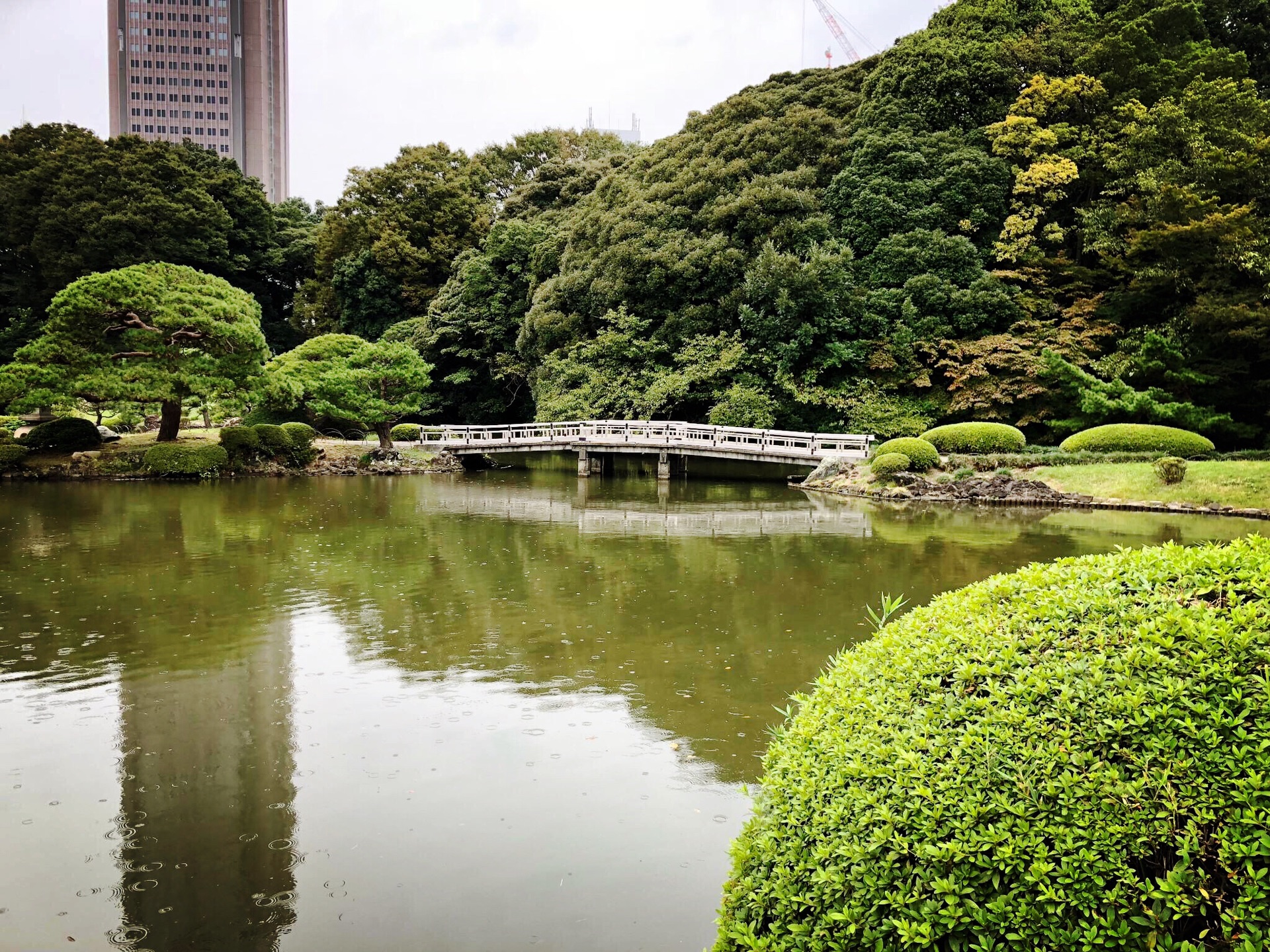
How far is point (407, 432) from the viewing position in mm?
31422

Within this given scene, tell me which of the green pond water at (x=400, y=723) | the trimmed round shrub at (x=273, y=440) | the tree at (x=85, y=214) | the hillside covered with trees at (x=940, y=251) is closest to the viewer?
the green pond water at (x=400, y=723)

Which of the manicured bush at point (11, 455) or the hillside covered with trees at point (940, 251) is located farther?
the manicured bush at point (11, 455)

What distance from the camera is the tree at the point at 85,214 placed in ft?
126

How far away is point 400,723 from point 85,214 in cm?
4092

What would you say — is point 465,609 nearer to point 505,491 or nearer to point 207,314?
point 505,491

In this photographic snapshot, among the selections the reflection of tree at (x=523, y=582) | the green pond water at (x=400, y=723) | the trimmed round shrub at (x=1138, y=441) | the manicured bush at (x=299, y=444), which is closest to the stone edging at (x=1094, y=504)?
the reflection of tree at (x=523, y=582)

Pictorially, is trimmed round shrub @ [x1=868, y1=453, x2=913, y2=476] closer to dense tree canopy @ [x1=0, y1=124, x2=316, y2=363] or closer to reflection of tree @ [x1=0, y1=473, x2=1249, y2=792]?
reflection of tree @ [x1=0, y1=473, x2=1249, y2=792]

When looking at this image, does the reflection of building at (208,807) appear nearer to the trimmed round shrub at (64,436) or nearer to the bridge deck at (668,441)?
the bridge deck at (668,441)

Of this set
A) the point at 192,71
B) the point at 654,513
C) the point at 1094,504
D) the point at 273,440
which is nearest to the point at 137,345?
the point at 273,440

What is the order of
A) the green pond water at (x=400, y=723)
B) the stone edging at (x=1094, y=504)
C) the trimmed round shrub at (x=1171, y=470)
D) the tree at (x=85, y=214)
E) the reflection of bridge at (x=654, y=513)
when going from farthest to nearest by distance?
the tree at (x=85, y=214) < the trimmed round shrub at (x=1171, y=470) < the stone edging at (x=1094, y=504) < the reflection of bridge at (x=654, y=513) < the green pond water at (x=400, y=723)

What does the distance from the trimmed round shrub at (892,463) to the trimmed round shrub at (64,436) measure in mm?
22574

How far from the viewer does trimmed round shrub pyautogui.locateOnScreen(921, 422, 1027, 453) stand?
2305 cm

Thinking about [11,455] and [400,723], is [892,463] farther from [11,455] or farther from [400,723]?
[11,455]

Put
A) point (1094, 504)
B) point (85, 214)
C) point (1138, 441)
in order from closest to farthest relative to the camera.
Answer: point (1094, 504)
point (1138, 441)
point (85, 214)
